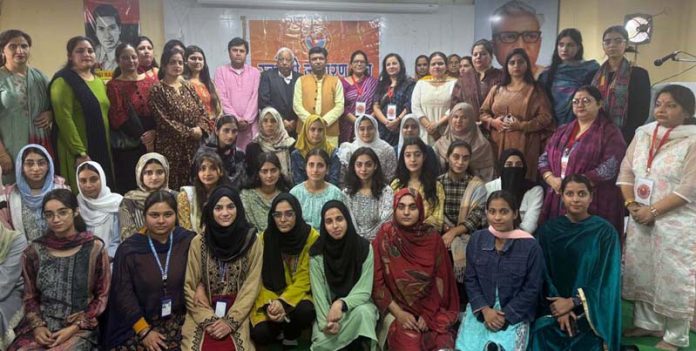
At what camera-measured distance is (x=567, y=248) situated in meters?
3.03

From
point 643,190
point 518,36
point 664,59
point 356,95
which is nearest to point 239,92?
point 356,95

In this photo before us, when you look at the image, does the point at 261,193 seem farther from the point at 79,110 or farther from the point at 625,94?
the point at 625,94

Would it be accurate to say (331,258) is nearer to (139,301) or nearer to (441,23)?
(139,301)

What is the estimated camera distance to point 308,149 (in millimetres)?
4074

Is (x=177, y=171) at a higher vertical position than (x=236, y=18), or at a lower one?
lower

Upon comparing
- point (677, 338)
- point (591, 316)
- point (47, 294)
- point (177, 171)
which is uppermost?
point (177, 171)

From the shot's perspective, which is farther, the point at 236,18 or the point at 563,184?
the point at 236,18

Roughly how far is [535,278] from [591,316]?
1.23 ft

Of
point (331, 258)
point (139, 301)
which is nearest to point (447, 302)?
point (331, 258)

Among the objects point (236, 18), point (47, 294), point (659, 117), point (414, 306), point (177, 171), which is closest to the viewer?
point (47, 294)

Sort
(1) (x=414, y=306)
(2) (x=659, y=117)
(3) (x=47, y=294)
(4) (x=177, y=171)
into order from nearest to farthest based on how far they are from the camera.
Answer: (3) (x=47, y=294) → (1) (x=414, y=306) → (2) (x=659, y=117) → (4) (x=177, y=171)

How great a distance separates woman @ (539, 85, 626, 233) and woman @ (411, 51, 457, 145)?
3.25 feet

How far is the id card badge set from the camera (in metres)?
3.24

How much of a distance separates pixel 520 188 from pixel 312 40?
2165mm
